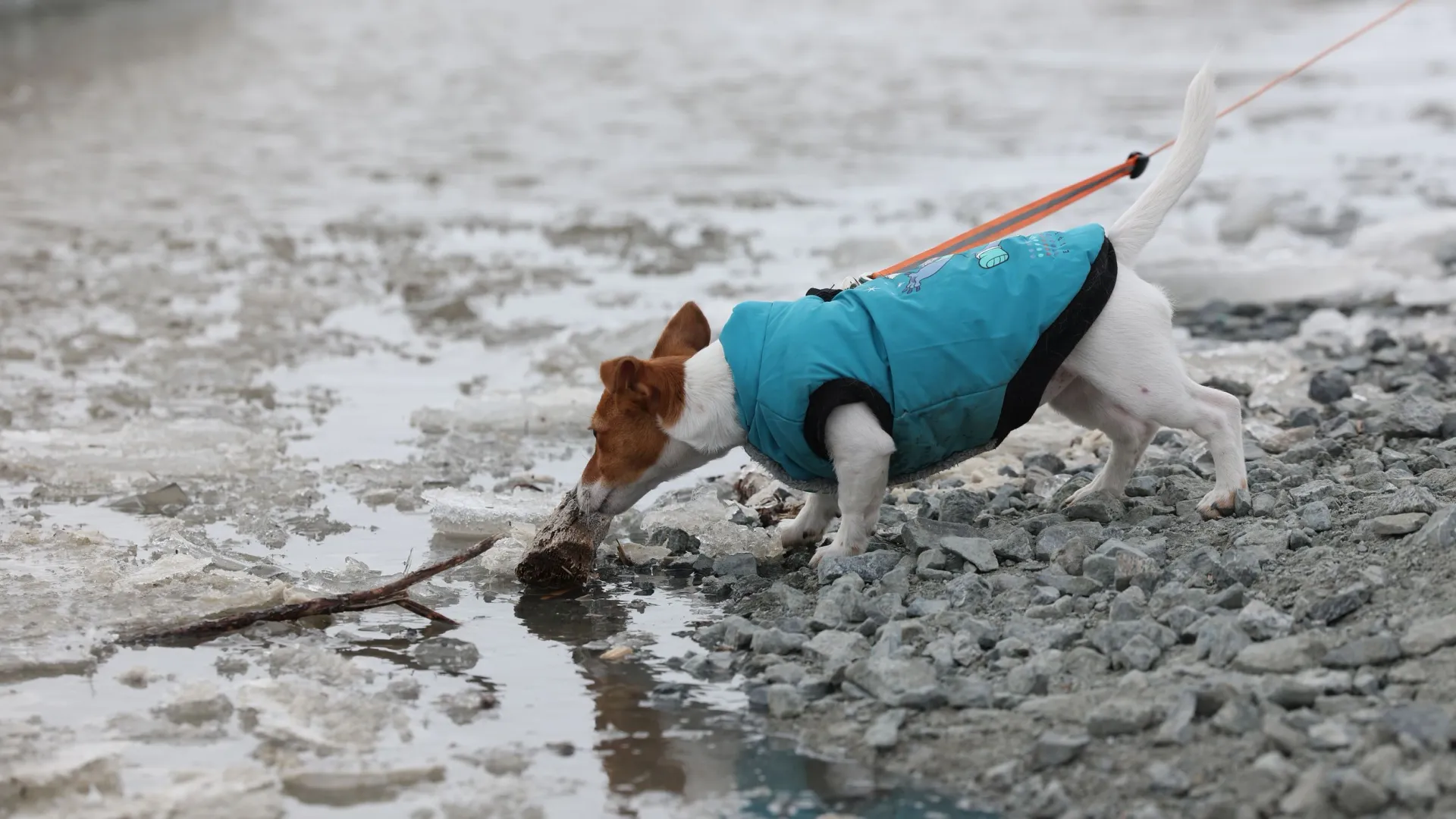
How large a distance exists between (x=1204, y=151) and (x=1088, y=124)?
11.5m

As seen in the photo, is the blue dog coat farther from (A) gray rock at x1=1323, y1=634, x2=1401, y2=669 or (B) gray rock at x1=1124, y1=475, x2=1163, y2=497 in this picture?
(A) gray rock at x1=1323, y1=634, x2=1401, y2=669

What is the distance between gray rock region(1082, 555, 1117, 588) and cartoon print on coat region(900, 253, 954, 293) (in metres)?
0.98

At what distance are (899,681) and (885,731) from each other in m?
0.21

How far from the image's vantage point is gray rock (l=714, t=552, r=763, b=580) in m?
4.92

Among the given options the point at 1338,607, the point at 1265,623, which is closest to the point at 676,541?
the point at 1265,623

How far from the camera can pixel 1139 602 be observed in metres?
4.08

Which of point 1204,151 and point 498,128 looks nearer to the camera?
point 1204,151

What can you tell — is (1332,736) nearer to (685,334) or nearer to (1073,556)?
(1073,556)

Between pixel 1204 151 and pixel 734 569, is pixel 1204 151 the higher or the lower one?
the higher one

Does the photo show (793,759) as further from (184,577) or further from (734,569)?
(184,577)

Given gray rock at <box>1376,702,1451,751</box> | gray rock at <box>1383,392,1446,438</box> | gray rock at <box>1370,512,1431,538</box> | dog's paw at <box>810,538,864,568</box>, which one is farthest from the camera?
gray rock at <box>1383,392,1446,438</box>

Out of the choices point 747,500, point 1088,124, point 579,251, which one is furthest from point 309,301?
point 1088,124

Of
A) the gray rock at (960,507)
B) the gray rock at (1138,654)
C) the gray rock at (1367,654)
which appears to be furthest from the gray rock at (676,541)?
the gray rock at (1367,654)

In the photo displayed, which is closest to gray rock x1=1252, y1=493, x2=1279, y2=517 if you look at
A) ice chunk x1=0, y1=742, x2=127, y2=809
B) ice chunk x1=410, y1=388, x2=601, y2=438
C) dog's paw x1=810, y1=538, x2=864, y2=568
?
dog's paw x1=810, y1=538, x2=864, y2=568
